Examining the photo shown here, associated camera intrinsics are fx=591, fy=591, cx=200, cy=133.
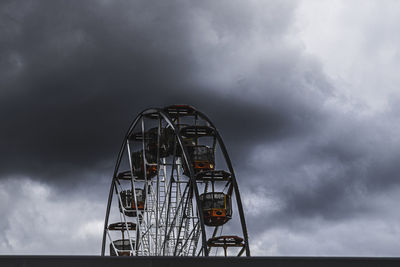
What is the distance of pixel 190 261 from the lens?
30.6 feet

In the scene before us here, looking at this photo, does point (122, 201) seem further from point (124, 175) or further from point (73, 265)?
point (73, 265)

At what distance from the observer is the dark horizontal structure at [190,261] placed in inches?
349

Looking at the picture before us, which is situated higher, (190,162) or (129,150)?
(129,150)

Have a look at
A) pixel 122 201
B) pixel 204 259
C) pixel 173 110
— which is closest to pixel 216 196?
pixel 173 110

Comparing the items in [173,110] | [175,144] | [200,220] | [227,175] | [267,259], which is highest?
[173,110]

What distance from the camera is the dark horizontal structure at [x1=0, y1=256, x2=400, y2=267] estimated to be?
349 inches

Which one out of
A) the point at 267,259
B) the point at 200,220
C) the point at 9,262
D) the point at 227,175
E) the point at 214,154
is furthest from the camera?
the point at 214,154

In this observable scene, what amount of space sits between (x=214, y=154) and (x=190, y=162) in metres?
2.93

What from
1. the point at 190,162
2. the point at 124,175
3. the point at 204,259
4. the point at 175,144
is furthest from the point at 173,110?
the point at 204,259

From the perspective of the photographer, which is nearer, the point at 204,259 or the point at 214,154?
the point at 204,259

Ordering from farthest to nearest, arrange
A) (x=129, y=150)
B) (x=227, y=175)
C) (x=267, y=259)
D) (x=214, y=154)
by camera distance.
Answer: (x=129, y=150) → (x=214, y=154) → (x=227, y=175) → (x=267, y=259)

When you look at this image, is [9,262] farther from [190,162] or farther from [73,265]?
[190,162]

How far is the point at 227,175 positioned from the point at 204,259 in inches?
703

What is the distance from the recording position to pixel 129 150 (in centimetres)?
3475
